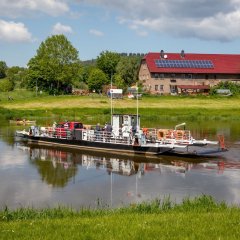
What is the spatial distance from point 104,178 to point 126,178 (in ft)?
3.88

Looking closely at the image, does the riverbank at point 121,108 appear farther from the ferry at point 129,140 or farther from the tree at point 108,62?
the tree at point 108,62

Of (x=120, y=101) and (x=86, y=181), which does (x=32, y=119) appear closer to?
(x=120, y=101)

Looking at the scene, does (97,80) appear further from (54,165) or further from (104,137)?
(54,165)

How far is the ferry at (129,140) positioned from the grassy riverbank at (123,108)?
22301mm

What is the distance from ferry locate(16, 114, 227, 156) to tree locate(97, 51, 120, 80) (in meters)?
84.6

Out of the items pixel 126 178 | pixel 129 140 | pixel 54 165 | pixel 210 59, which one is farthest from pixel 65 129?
pixel 210 59

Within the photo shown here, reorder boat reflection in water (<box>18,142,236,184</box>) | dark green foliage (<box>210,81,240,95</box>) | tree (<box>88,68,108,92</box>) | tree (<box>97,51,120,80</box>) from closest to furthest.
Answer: boat reflection in water (<box>18,142,236,184</box>)
dark green foliage (<box>210,81,240,95</box>)
tree (<box>88,68,108,92</box>)
tree (<box>97,51,120,80</box>)

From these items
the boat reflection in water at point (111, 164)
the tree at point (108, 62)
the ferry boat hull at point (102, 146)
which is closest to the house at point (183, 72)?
the tree at point (108, 62)

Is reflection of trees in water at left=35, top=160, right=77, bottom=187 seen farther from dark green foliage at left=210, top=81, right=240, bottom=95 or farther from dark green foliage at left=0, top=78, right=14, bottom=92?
dark green foliage at left=0, top=78, right=14, bottom=92

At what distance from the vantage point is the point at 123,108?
2874 inches

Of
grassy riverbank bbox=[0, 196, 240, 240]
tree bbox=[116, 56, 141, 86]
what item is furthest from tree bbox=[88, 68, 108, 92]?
grassy riverbank bbox=[0, 196, 240, 240]

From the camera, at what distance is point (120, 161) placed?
31781 millimetres

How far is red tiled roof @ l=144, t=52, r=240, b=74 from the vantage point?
3848 inches

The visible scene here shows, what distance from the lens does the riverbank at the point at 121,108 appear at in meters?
67.4
